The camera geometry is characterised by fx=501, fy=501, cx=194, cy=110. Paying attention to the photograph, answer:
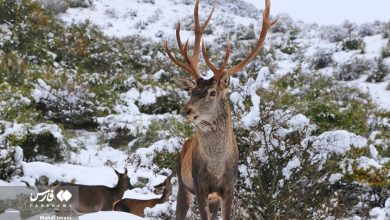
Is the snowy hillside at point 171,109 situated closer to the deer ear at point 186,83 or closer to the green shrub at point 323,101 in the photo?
the green shrub at point 323,101

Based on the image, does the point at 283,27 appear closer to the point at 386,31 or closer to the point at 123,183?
the point at 386,31

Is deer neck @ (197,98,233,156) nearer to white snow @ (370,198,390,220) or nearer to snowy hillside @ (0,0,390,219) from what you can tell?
snowy hillside @ (0,0,390,219)

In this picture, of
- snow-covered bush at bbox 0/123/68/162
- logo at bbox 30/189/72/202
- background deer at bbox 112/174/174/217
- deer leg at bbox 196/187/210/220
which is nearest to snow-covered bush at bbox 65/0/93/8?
snow-covered bush at bbox 0/123/68/162

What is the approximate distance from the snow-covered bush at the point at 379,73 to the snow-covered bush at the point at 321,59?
228cm

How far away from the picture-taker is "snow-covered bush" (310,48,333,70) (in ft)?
58.5

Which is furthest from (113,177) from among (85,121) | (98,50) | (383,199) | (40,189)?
(98,50)

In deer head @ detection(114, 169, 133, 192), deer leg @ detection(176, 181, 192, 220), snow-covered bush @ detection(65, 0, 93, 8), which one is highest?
snow-covered bush @ detection(65, 0, 93, 8)

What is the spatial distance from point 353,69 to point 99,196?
11.5 m

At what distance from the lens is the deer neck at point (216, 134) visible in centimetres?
359

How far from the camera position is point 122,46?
19125 mm

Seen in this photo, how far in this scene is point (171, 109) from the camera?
13.3 meters

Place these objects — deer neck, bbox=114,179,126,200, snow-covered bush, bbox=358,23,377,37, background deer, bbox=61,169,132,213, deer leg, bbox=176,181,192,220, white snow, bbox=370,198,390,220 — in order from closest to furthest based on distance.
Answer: deer leg, bbox=176,181,192,220 < white snow, bbox=370,198,390,220 < background deer, bbox=61,169,132,213 < deer neck, bbox=114,179,126,200 < snow-covered bush, bbox=358,23,377,37

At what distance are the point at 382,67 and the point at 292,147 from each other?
11.3 metres

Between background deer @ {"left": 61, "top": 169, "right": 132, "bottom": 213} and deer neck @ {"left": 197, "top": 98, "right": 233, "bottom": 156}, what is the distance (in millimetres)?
3759
